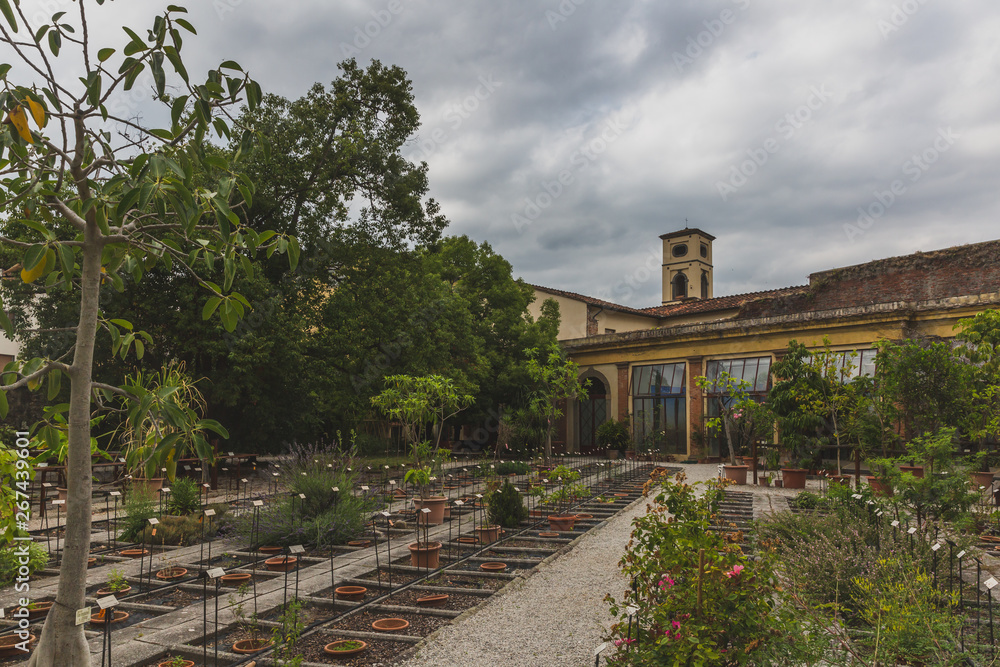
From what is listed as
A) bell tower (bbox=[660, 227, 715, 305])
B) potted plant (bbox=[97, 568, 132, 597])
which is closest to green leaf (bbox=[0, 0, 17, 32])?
potted plant (bbox=[97, 568, 132, 597])

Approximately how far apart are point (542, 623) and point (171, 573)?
161 inches

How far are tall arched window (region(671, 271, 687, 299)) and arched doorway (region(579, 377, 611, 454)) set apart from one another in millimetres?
17720

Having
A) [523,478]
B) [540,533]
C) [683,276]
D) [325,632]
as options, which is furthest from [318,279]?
[683,276]

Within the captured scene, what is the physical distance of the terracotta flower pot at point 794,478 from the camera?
46.8 ft

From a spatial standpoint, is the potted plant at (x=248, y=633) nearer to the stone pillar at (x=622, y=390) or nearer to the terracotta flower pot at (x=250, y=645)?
the terracotta flower pot at (x=250, y=645)

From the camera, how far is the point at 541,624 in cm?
546

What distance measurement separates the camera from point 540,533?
367 inches

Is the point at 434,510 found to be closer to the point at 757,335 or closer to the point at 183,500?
the point at 183,500

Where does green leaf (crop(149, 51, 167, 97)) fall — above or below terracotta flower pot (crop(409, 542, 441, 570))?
above

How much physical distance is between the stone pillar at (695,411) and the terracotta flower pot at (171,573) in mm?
17845

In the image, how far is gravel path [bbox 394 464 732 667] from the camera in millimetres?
4695

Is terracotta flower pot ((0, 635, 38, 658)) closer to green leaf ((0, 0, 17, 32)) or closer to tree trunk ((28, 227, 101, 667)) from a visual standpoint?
tree trunk ((28, 227, 101, 667))

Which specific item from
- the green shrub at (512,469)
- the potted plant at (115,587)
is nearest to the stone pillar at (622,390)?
the green shrub at (512,469)

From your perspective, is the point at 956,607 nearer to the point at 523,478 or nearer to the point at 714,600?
the point at 714,600
